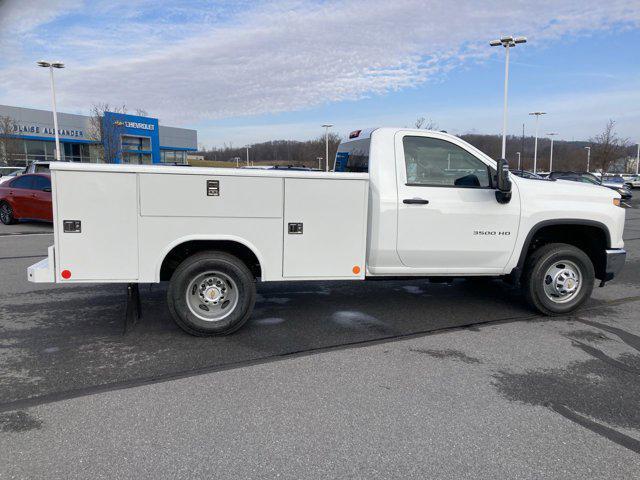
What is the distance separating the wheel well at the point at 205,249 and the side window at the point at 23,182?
11.9 meters

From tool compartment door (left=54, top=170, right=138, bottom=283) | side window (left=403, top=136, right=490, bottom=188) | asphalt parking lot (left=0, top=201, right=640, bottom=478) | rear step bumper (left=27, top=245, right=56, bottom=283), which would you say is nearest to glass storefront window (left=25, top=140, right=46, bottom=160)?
asphalt parking lot (left=0, top=201, right=640, bottom=478)

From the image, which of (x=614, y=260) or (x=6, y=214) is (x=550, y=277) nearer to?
(x=614, y=260)

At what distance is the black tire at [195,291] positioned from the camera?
5180 mm

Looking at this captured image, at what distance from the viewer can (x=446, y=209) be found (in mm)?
5711

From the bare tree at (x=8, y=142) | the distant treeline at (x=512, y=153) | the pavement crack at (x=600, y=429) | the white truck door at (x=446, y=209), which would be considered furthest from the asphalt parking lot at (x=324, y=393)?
the distant treeline at (x=512, y=153)

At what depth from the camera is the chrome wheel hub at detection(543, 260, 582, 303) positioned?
246 inches

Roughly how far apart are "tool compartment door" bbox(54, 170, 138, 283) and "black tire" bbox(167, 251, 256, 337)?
45 cm

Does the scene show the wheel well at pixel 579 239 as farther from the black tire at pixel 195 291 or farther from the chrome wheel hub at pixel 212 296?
the chrome wheel hub at pixel 212 296

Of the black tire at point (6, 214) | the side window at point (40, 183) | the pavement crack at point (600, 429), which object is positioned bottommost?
the pavement crack at point (600, 429)

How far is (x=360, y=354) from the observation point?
4.98 meters

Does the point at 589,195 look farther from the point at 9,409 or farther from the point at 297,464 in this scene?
the point at 9,409

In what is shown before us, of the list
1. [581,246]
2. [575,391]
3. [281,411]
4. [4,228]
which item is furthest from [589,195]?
[4,228]

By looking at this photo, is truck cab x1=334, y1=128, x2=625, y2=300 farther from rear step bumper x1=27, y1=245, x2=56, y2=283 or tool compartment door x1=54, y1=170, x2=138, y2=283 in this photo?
rear step bumper x1=27, y1=245, x2=56, y2=283

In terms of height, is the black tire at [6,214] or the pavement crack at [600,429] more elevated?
the black tire at [6,214]
